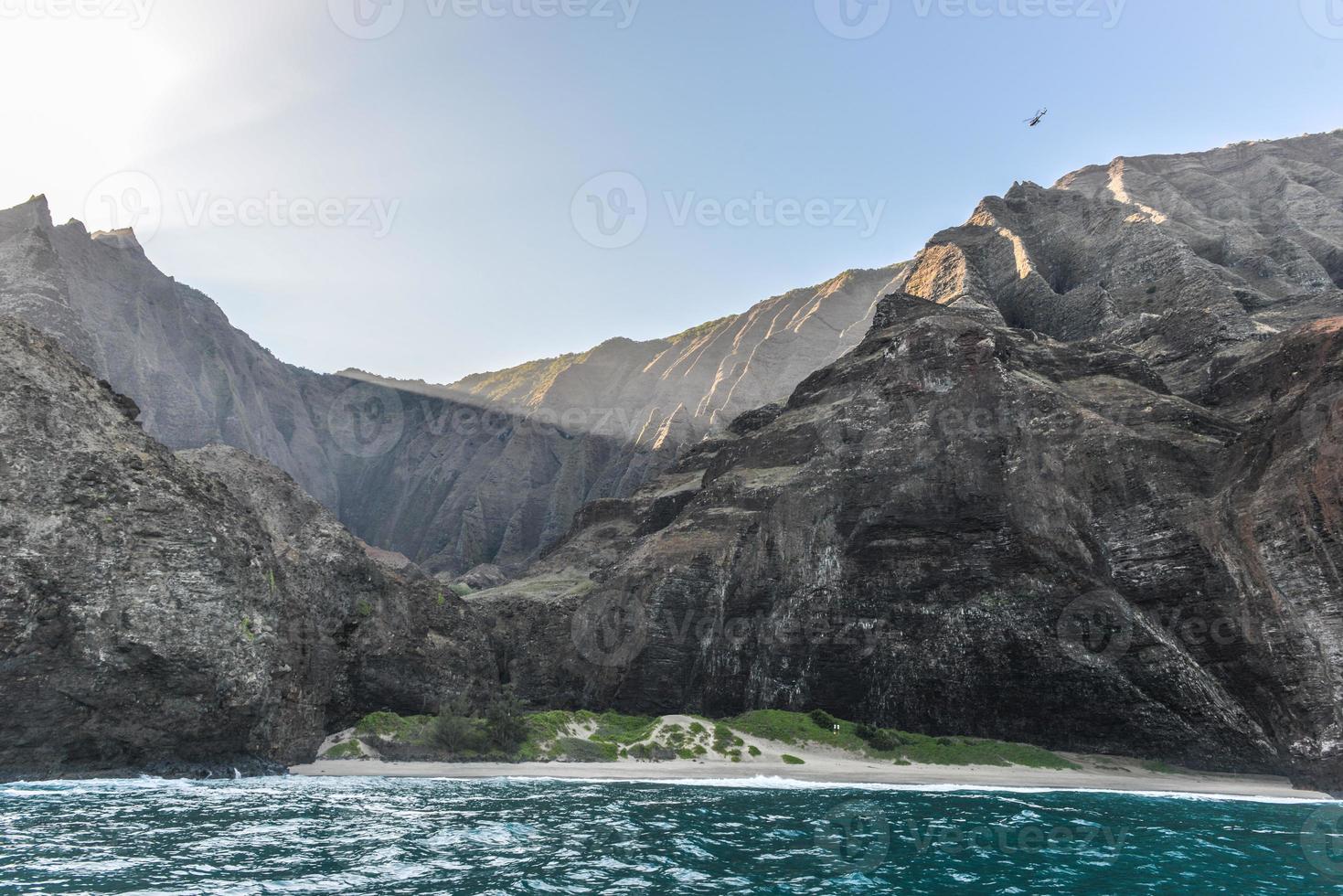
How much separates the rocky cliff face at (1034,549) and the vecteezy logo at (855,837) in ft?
85.6

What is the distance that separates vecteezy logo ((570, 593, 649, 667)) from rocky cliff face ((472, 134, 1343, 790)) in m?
0.30

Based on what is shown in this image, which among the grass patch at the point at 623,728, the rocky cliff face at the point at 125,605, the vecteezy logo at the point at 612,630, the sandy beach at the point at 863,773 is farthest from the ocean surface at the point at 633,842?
the vecteezy logo at the point at 612,630

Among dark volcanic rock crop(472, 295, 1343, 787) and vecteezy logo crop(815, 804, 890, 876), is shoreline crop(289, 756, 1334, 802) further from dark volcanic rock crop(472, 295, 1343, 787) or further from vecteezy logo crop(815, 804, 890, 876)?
vecteezy logo crop(815, 804, 890, 876)

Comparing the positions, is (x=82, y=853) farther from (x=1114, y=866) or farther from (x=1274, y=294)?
(x=1274, y=294)

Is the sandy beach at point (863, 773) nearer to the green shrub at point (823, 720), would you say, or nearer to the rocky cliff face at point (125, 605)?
the green shrub at point (823, 720)

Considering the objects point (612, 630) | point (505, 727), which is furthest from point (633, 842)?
point (612, 630)

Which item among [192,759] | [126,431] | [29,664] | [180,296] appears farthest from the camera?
[180,296]

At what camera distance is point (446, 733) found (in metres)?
53.9

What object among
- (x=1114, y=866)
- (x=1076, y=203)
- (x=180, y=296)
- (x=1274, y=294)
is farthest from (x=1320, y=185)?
(x=180, y=296)

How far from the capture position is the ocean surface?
18859mm

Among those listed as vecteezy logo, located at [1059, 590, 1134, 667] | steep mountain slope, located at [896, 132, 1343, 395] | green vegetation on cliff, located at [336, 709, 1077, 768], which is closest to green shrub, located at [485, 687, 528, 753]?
green vegetation on cliff, located at [336, 709, 1077, 768]

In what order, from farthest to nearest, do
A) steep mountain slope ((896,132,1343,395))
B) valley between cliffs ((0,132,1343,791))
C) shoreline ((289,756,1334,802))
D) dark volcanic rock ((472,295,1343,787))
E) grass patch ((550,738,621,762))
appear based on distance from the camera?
steep mountain slope ((896,132,1343,395))
grass patch ((550,738,621,762))
dark volcanic rock ((472,295,1343,787))
shoreline ((289,756,1334,802))
valley between cliffs ((0,132,1343,791))

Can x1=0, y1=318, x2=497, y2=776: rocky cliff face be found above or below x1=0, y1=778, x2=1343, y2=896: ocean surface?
above

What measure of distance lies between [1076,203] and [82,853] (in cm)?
14872
